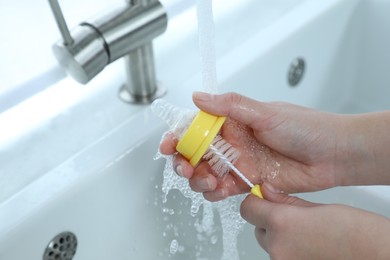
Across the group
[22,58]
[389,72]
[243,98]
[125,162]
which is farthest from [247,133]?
[389,72]

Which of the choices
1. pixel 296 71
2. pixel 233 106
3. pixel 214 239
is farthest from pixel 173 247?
pixel 296 71

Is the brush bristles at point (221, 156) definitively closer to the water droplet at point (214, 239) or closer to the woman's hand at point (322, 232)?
the woman's hand at point (322, 232)

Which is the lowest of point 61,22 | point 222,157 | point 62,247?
point 62,247

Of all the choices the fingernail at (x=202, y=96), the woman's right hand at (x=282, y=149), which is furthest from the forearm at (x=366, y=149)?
the fingernail at (x=202, y=96)

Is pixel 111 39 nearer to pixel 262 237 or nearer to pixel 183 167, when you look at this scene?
pixel 183 167

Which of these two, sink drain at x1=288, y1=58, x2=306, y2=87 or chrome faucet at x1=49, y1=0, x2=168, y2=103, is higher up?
chrome faucet at x1=49, y1=0, x2=168, y2=103

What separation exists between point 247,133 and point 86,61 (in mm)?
228

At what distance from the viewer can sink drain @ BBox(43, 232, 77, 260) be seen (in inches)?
25.4

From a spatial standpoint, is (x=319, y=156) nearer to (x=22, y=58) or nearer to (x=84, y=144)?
(x=84, y=144)

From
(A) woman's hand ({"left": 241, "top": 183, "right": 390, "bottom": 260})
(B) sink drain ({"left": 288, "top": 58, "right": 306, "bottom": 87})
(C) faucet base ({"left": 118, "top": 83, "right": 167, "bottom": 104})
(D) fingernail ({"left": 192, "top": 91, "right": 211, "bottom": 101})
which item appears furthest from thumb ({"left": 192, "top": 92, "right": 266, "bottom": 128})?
(B) sink drain ({"left": 288, "top": 58, "right": 306, "bottom": 87})

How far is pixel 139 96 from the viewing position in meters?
0.80

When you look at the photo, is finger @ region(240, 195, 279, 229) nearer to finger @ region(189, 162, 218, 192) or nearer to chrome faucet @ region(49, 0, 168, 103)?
finger @ region(189, 162, 218, 192)

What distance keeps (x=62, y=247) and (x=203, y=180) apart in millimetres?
208

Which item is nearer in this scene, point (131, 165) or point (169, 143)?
point (169, 143)
